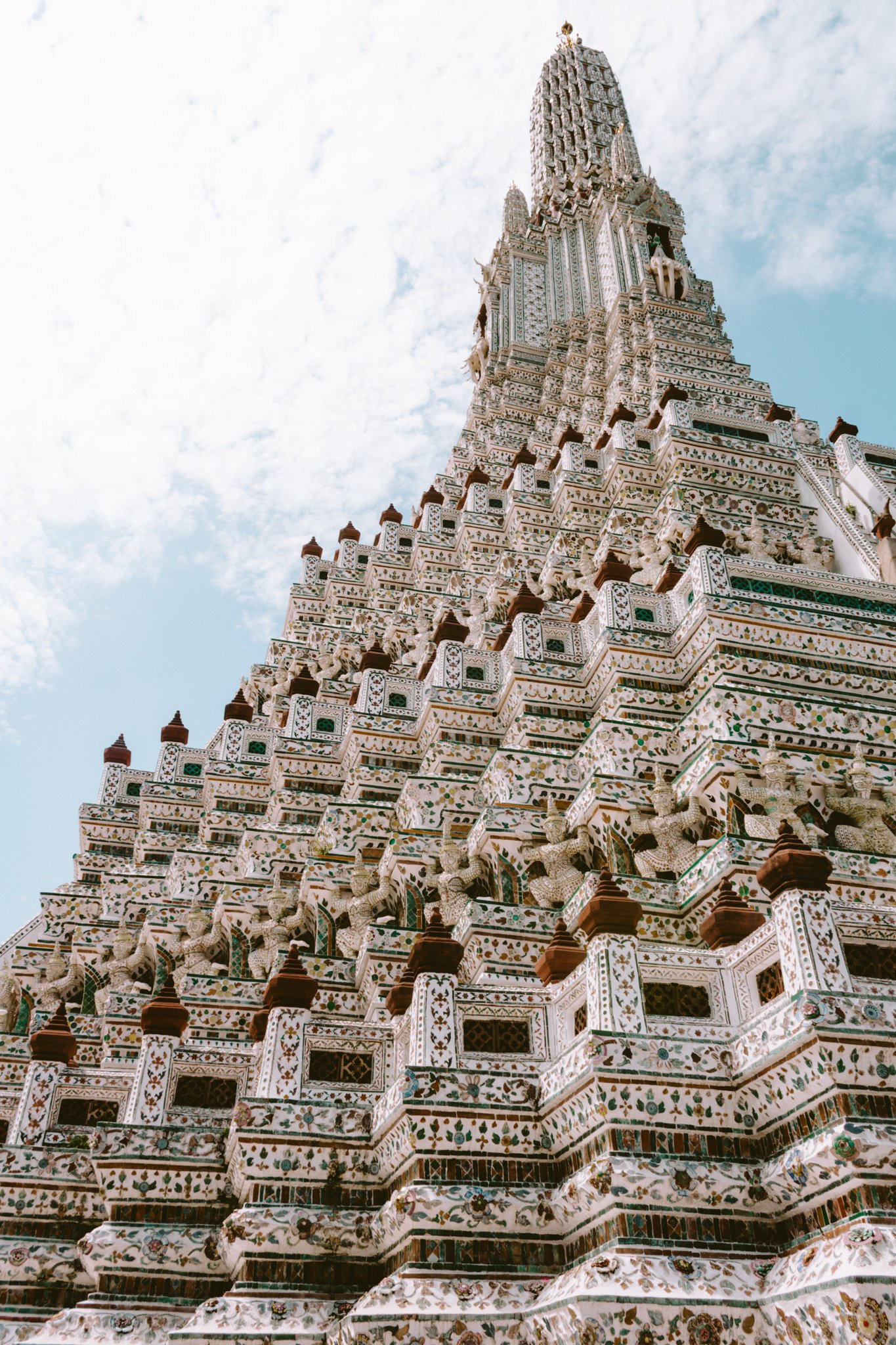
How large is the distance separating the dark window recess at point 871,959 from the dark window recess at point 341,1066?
3.77 meters

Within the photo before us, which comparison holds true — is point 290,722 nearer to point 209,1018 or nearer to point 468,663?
point 468,663

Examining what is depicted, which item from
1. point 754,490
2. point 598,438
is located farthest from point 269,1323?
point 598,438

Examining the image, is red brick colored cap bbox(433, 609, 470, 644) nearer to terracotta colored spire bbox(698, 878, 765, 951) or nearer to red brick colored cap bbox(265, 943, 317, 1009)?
red brick colored cap bbox(265, 943, 317, 1009)

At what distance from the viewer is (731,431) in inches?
808

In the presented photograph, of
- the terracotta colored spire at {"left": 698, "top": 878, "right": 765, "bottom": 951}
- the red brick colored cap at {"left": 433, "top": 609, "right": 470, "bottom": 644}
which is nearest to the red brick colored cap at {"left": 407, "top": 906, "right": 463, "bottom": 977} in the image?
the terracotta colored spire at {"left": 698, "top": 878, "right": 765, "bottom": 951}

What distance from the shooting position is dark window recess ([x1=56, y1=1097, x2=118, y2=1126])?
11461 millimetres

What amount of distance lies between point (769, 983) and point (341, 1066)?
345 centimetres

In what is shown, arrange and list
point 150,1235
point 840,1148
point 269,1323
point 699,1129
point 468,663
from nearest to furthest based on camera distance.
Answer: point 840,1148, point 699,1129, point 269,1323, point 150,1235, point 468,663

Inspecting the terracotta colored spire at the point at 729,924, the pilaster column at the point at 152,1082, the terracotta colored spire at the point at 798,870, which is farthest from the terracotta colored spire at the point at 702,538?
the pilaster column at the point at 152,1082

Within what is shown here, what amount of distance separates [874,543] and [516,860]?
7770mm

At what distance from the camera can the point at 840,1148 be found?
622cm

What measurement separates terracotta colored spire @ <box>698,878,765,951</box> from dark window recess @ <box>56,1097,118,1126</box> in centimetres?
644

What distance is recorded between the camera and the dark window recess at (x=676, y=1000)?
775cm

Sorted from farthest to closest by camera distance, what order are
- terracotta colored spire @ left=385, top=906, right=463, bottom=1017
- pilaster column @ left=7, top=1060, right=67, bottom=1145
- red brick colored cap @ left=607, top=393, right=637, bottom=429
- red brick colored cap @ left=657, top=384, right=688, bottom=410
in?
red brick colored cap @ left=607, top=393, right=637, bottom=429 → red brick colored cap @ left=657, top=384, right=688, bottom=410 → pilaster column @ left=7, top=1060, right=67, bottom=1145 → terracotta colored spire @ left=385, top=906, right=463, bottom=1017
